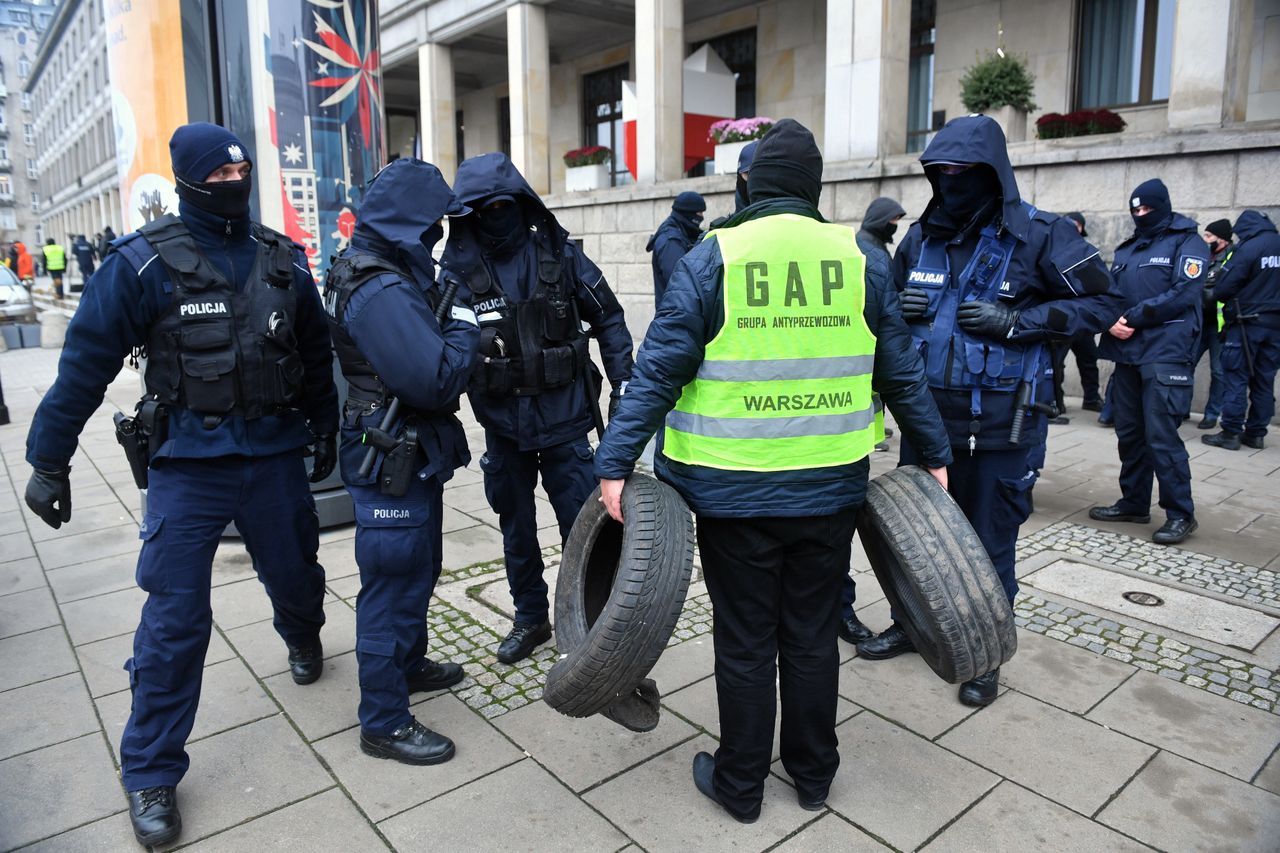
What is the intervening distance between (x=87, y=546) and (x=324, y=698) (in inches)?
114

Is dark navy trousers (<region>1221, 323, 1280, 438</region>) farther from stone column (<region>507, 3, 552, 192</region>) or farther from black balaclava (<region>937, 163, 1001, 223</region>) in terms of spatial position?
stone column (<region>507, 3, 552, 192</region>)

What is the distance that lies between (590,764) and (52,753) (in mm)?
1842

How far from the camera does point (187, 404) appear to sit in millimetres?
2908

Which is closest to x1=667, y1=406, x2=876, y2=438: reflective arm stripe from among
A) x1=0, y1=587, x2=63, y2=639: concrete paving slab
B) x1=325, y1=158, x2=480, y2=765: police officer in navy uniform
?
x1=325, y1=158, x2=480, y2=765: police officer in navy uniform

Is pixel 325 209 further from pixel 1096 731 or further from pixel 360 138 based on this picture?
pixel 1096 731

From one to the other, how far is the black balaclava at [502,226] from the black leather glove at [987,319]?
1.72 meters

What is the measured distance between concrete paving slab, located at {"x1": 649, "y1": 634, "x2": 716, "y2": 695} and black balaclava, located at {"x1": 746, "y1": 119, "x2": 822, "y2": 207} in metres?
1.80

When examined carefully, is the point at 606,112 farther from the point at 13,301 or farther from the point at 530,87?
the point at 13,301

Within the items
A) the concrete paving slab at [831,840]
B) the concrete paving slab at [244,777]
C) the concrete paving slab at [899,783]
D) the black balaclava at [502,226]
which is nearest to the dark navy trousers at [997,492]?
the concrete paving slab at [899,783]

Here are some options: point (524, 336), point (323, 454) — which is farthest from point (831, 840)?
point (323, 454)

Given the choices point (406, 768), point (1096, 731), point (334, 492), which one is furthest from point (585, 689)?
point (334, 492)

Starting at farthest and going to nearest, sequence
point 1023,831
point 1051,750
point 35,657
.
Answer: point 35,657, point 1051,750, point 1023,831

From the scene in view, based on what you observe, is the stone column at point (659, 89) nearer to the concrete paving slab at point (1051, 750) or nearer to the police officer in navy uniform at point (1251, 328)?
the police officer in navy uniform at point (1251, 328)

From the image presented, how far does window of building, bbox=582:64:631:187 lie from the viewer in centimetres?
1906
